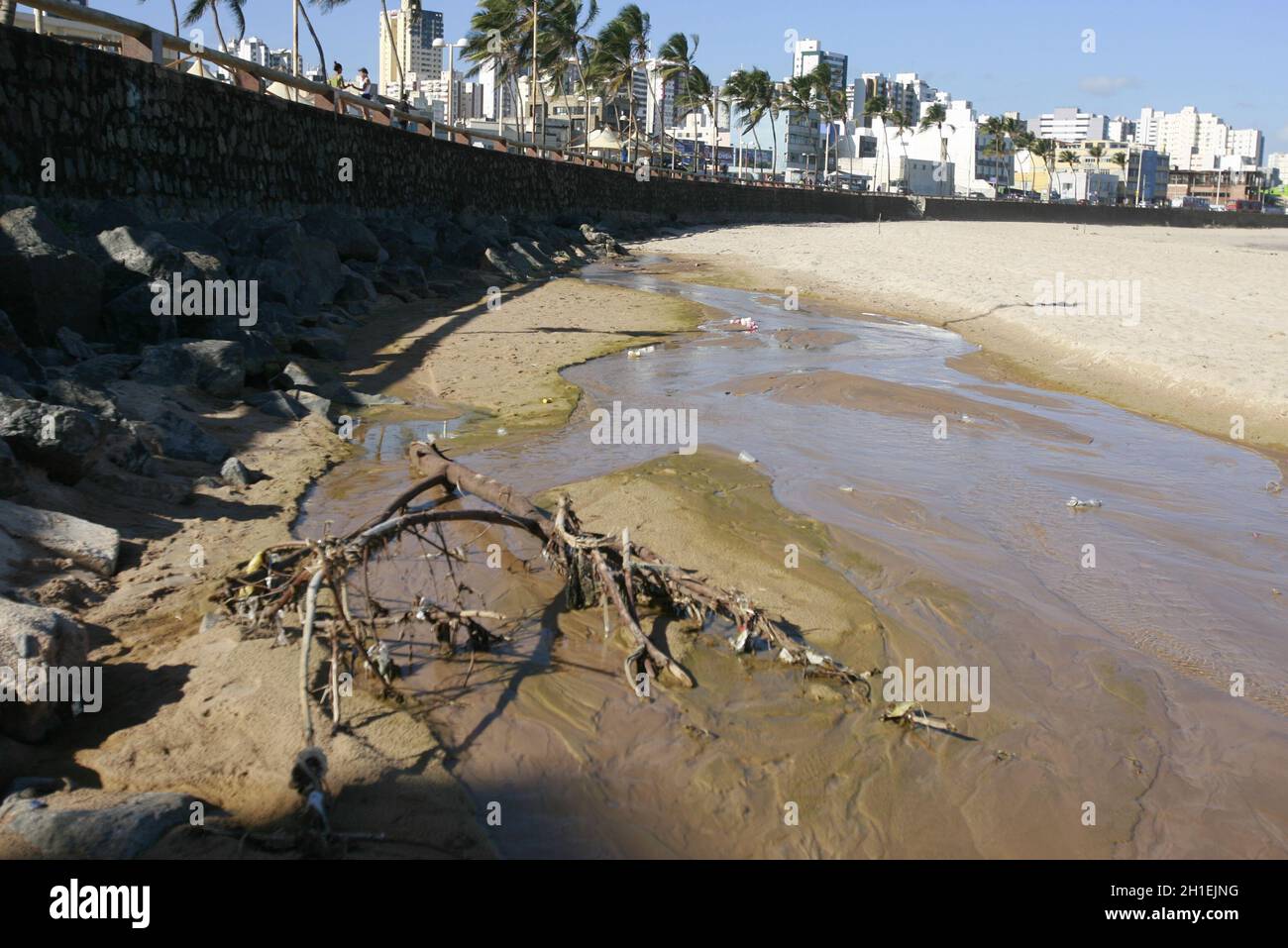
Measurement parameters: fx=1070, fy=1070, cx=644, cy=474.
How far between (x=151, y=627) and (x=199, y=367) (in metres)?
4.72

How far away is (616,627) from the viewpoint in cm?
513

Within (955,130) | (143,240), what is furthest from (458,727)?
(955,130)

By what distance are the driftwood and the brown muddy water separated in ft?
0.43

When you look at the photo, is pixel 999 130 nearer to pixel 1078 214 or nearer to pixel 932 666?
pixel 1078 214

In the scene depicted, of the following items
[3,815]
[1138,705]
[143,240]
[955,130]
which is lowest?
[1138,705]

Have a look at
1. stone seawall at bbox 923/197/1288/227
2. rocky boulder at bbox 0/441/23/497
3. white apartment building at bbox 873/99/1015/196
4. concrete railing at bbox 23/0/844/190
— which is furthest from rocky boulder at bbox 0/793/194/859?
white apartment building at bbox 873/99/1015/196

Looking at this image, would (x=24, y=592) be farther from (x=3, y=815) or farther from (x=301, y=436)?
(x=301, y=436)

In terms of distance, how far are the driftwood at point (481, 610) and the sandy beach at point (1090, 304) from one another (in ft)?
26.8

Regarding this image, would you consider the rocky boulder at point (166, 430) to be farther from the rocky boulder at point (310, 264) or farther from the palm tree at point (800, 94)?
the palm tree at point (800, 94)

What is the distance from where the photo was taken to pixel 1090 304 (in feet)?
63.1

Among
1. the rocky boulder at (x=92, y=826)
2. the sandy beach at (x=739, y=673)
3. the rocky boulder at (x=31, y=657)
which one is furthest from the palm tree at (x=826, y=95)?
the rocky boulder at (x=92, y=826)

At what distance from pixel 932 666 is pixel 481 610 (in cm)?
217

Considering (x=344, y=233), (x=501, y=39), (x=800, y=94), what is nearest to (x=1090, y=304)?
(x=344, y=233)

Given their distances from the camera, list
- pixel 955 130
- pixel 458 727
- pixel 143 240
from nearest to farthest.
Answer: pixel 458 727 → pixel 143 240 → pixel 955 130
